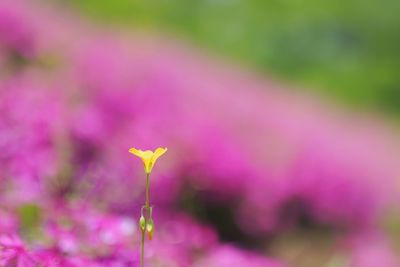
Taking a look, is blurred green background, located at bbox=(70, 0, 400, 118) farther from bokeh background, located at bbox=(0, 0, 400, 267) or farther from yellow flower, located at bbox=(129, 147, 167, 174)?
yellow flower, located at bbox=(129, 147, 167, 174)

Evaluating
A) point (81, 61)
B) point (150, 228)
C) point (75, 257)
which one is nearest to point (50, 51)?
point (81, 61)

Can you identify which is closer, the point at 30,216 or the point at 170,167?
the point at 30,216

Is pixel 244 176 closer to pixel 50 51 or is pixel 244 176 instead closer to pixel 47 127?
pixel 47 127

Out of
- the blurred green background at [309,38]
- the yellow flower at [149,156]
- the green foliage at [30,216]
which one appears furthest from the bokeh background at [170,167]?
the blurred green background at [309,38]

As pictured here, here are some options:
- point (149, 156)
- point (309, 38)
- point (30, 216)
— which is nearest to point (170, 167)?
point (30, 216)

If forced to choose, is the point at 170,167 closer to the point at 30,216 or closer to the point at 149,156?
the point at 30,216

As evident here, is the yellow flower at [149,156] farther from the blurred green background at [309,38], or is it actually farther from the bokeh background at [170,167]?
the blurred green background at [309,38]
